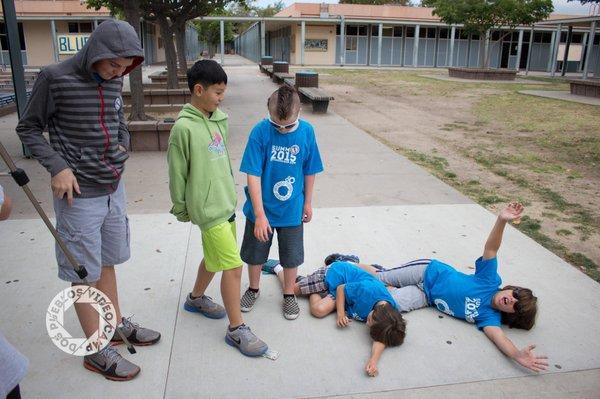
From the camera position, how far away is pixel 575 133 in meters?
10.5

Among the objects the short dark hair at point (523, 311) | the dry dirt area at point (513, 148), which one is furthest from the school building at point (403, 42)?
the short dark hair at point (523, 311)

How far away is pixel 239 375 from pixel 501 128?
9.85 meters

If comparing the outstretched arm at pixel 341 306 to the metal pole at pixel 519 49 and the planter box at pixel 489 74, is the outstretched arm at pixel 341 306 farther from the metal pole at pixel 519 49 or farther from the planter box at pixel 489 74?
the metal pole at pixel 519 49

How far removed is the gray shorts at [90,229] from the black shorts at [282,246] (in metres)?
0.80

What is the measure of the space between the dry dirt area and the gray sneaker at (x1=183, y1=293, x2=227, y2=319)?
9.44 feet

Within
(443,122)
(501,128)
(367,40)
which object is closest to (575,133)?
(501,128)

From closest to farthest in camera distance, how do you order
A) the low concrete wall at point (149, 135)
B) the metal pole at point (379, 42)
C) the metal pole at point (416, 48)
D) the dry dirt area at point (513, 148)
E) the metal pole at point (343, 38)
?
1. the dry dirt area at point (513, 148)
2. the low concrete wall at point (149, 135)
3. the metal pole at point (343, 38)
4. the metal pole at point (379, 42)
5. the metal pole at point (416, 48)

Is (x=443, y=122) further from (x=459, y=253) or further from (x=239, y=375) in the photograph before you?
(x=239, y=375)

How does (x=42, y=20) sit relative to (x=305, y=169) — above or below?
above

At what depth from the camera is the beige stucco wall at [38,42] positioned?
103 feet

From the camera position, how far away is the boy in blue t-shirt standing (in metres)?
2.73

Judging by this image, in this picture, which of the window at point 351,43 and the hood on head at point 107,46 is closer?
the hood on head at point 107,46

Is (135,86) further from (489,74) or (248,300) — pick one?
(489,74)

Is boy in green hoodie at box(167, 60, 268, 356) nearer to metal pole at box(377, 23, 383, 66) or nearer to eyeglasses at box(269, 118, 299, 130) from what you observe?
eyeglasses at box(269, 118, 299, 130)
